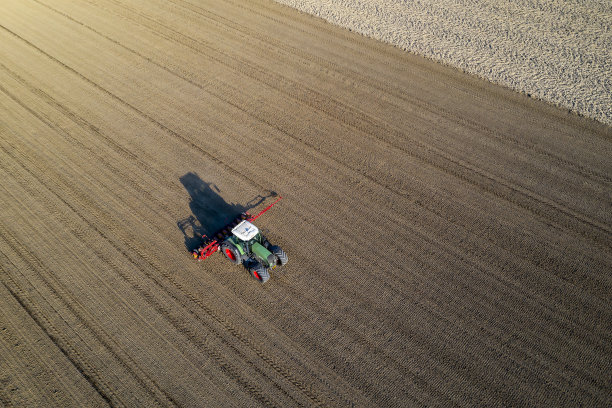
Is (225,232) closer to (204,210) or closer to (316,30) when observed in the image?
(204,210)

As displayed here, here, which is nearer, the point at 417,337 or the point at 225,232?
the point at 417,337

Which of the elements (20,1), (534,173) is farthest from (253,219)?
(20,1)

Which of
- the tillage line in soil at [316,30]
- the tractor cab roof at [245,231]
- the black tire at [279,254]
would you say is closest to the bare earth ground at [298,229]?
the tillage line in soil at [316,30]

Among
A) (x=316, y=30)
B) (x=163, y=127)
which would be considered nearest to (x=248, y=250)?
(x=163, y=127)

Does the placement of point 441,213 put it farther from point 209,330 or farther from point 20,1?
point 20,1

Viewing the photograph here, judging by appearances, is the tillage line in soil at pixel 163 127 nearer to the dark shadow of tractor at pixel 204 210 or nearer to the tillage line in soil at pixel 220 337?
the dark shadow of tractor at pixel 204 210

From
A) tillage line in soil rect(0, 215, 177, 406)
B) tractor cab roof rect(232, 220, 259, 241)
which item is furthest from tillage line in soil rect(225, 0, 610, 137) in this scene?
tillage line in soil rect(0, 215, 177, 406)
